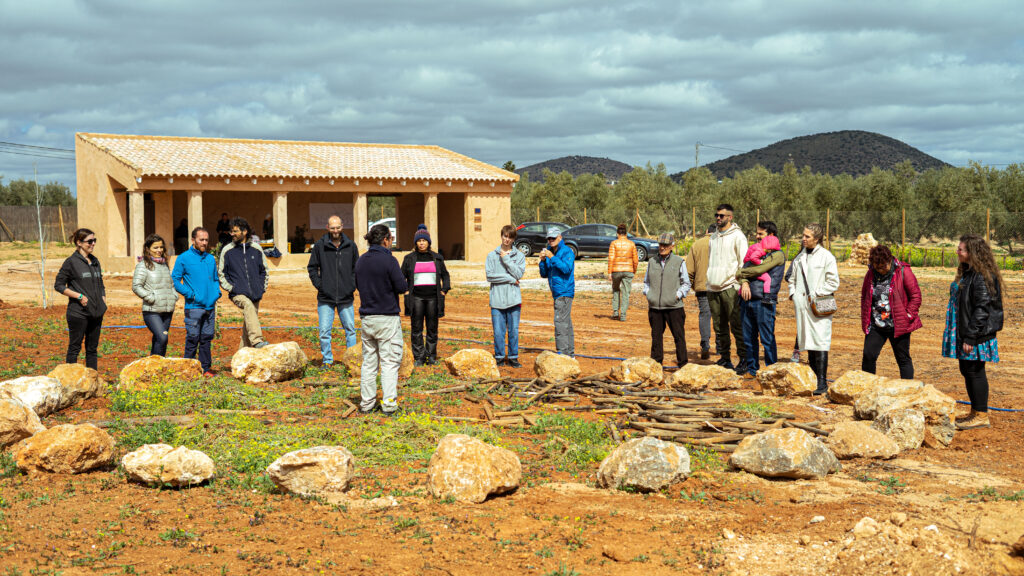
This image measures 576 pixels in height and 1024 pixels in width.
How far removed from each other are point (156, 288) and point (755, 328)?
22.0ft

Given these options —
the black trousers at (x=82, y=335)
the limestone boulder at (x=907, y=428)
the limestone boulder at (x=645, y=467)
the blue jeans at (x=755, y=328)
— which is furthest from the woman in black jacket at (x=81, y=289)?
the limestone boulder at (x=907, y=428)

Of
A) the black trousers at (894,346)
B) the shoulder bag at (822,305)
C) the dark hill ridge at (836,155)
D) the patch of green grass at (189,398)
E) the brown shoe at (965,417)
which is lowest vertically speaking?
the brown shoe at (965,417)

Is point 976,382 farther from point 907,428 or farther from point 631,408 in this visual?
point 631,408

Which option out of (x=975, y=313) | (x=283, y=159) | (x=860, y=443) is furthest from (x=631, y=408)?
(x=283, y=159)

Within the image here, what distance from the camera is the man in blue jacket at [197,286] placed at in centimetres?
888

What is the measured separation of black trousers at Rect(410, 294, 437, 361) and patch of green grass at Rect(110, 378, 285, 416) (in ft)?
6.91

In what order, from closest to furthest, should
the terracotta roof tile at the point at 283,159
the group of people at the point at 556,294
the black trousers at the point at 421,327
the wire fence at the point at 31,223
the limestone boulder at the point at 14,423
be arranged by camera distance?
the limestone boulder at the point at 14,423
the group of people at the point at 556,294
the black trousers at the point at 421,327
the terracotta roof tile at the point at 283,159
the wire fence at the point at 31,223

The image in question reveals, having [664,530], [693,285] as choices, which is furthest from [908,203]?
[664,530]

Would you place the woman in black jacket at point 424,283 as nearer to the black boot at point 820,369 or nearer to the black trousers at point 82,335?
the black trousers at point 82,335

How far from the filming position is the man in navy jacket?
291 inches

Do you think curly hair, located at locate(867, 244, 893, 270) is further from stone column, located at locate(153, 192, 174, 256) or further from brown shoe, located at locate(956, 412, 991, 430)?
stone column, located at locate(153, 192, 174, 256)

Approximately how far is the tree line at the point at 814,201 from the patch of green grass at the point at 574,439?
27070mm

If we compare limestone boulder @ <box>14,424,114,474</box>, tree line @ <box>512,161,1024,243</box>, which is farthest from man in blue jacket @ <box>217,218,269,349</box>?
tree line @ <box>512,161,1024,243</box>

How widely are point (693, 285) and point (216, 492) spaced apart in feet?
21.5
